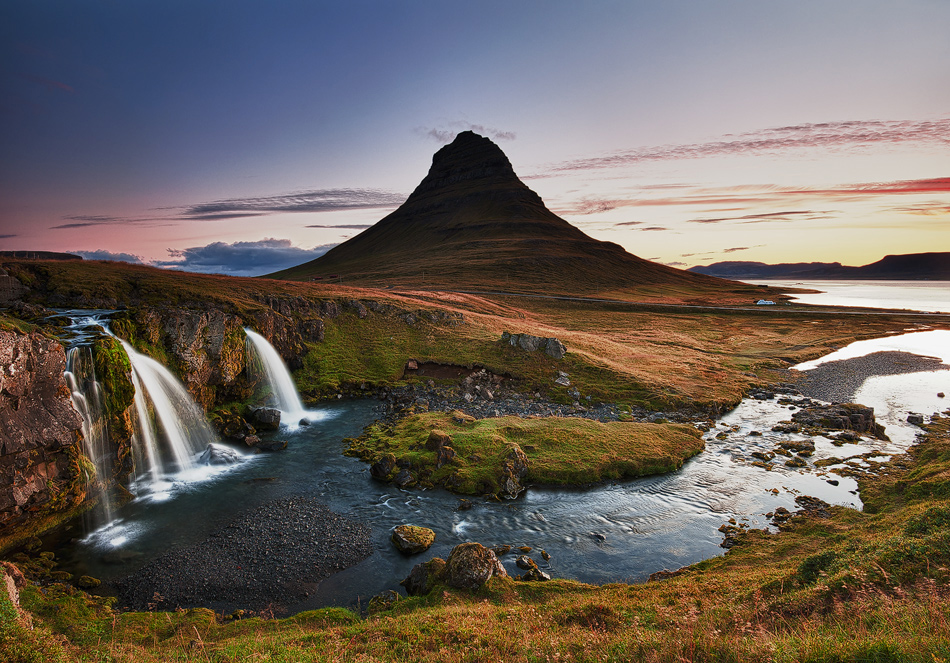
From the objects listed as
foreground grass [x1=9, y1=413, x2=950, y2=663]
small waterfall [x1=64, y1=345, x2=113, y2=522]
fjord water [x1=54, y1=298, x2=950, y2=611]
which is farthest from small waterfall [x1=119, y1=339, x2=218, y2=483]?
foreground grass [x1=9, y1=413, x2=950, y2=663]

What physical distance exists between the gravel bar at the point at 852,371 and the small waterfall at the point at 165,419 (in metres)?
62.4

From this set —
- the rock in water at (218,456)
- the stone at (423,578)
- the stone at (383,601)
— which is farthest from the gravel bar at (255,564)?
the rock in water at (218,456)

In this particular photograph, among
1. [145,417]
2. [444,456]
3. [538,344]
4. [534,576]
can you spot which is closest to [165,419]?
[145,417]

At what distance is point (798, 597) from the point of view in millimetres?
12547

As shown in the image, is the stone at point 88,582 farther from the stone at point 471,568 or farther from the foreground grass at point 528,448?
the stone at point 471,568

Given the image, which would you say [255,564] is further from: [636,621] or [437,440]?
[636,621]

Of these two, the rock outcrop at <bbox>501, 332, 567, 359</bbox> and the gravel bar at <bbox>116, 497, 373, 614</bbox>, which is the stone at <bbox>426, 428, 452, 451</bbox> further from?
the rock outcrop at <bbox>501, 332, 567, 359</bbox>

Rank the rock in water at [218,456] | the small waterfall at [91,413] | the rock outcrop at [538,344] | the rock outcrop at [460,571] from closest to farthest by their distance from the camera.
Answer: the rock outcrop at [460,571]
the small waterfall at [91,413]
the rock in water at [218,456]
the rock outcrop at [538,344]

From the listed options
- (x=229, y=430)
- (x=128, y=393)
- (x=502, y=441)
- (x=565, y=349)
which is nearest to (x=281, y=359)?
(x=229, y=430)

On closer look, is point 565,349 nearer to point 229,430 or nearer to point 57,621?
point 229,430

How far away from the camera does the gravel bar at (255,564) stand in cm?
1820

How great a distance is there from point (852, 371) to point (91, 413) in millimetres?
85444

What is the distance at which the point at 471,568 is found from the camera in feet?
57.5

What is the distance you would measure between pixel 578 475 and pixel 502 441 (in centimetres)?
609
